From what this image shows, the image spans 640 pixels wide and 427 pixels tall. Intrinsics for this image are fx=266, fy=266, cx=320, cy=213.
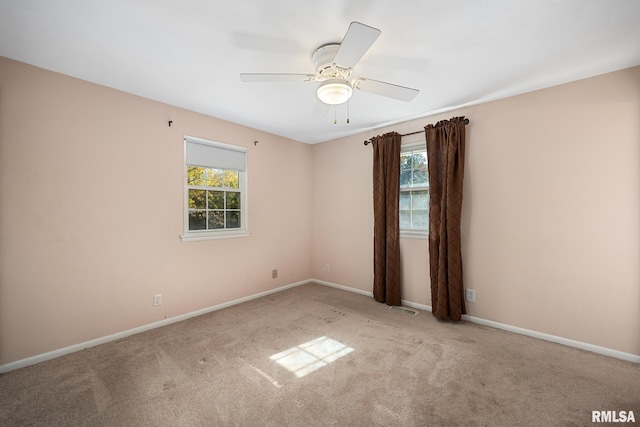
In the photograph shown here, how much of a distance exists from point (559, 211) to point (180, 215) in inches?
155

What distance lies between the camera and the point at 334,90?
6.42ft

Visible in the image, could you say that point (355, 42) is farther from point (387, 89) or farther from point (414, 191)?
point (414, 191)

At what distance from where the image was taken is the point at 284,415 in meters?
1.63

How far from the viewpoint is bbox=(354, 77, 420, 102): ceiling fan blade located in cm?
201

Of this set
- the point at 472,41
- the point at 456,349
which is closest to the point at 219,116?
→ the point at 472,41

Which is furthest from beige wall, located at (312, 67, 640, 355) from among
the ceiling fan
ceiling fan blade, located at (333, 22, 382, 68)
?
ceiling fan blade, located at (333, 22, 382, 68)

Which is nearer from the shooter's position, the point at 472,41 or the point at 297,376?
the point at 472,41

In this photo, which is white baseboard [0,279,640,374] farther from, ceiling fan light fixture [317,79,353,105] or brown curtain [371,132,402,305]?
ceiling fan light fixture [317,79,353,105]

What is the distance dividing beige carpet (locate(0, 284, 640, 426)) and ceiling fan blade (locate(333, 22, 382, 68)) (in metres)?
2.20

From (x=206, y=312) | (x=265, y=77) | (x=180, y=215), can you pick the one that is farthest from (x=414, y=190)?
(x=206, y=312)

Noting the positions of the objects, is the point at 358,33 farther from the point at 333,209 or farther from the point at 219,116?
the point at 333,209

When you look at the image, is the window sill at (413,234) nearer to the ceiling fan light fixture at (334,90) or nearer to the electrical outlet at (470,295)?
the electrical outlet at (470,295)

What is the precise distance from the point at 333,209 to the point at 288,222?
30.5 inches

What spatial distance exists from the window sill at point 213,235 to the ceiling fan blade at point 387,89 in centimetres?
244
